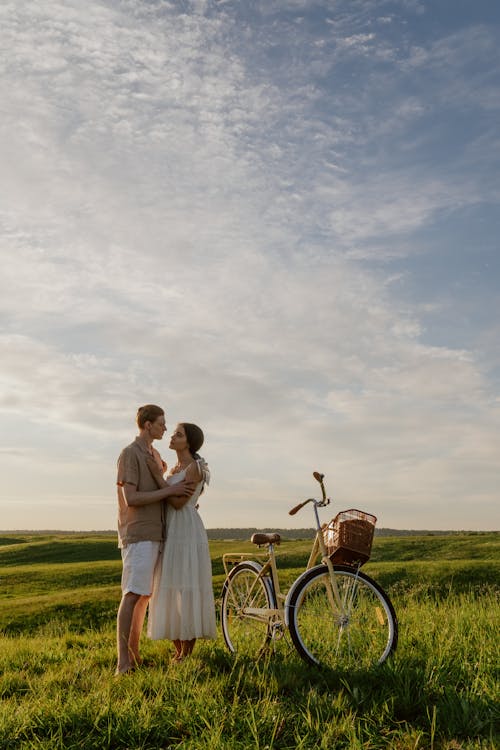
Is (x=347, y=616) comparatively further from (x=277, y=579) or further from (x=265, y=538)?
(x=265, y=538)

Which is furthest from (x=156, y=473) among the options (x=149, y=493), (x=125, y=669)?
(x=125, y=669)

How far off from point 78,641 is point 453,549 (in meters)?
32.1

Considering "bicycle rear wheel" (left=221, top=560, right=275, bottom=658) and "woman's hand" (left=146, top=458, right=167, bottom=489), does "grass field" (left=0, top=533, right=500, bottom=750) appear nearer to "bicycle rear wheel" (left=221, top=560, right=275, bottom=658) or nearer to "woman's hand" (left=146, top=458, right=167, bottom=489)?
"bicycle rear wheel" (left=221, top=560, right=275, bottom=658)

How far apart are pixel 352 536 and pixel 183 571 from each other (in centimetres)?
210

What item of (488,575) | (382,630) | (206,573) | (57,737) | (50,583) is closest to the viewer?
(57,737)

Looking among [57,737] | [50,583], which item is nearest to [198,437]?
[57,737]

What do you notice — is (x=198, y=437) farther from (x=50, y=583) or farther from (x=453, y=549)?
(x=453, y=549)

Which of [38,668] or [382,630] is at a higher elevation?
[382,630]

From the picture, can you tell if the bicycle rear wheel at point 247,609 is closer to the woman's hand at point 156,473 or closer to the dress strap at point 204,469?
the dress strap at point 204,469

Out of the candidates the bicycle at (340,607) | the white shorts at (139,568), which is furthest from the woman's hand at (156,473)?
the bicycle at (340,607)

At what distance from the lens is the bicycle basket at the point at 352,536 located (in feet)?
23.7

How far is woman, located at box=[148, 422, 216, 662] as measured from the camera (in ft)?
26.0

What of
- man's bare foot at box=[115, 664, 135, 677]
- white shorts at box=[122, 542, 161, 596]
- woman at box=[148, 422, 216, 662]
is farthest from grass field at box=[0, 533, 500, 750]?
white shorts at box=[122, 542, 161, 596]

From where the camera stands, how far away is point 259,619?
8156mm
